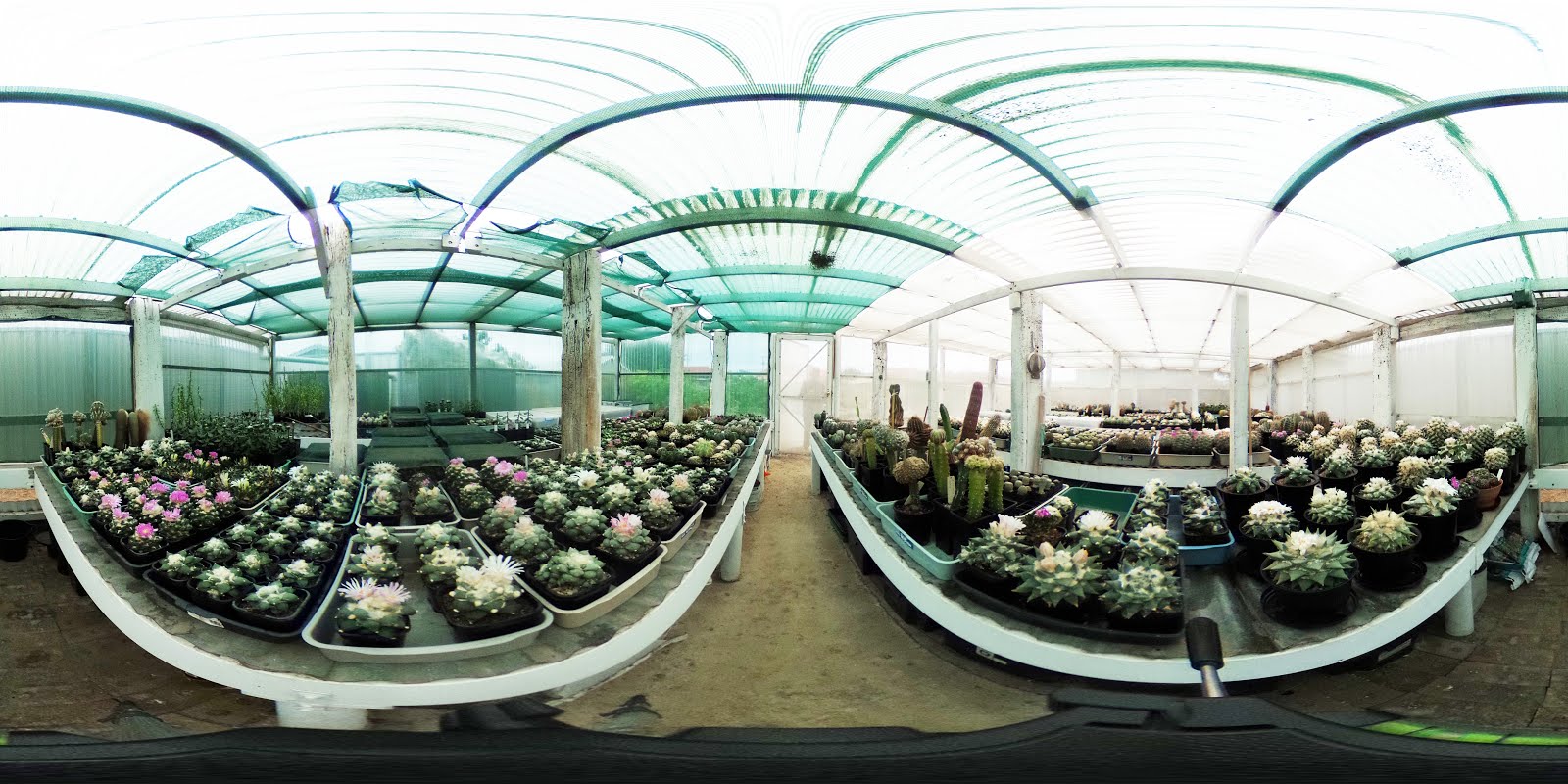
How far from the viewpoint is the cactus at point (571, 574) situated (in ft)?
6.57

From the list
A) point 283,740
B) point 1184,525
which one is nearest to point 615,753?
point 283,740

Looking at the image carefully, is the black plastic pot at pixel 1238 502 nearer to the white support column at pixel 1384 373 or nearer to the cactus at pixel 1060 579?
the cactus at pixel 1060 579

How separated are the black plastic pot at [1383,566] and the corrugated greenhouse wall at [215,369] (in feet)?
34.2

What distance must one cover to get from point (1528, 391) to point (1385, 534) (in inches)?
193

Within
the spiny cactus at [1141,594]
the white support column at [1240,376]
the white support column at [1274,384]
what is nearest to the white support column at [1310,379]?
the white support column at [1274,384]

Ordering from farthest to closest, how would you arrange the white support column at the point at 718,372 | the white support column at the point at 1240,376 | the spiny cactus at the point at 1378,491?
the white support column at the point at 718,372, the white support column at the point at 1240,376, the spiny cactus at the point at 1378,491

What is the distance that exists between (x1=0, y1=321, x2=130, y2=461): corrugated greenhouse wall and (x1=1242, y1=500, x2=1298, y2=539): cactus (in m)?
10.3

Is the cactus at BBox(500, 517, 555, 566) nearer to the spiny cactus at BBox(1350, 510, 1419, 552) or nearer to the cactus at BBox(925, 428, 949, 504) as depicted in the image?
the cactus at BBox(925, 428, 949, 504)

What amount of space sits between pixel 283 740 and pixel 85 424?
8.51 metres

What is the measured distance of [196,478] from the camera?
4.28 meters

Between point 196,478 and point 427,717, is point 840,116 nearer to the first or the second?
point 427,717

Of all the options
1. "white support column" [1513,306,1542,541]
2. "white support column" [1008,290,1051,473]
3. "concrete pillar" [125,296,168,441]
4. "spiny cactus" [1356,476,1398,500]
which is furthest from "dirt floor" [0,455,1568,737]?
"concrete pillar" [125,296,168,441]

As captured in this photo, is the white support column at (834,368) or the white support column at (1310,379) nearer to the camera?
the white support column at (1310,379)

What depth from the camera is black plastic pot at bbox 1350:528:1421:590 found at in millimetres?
2404
